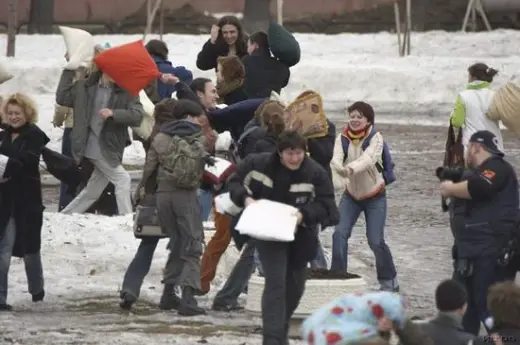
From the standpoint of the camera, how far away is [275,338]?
10141mm

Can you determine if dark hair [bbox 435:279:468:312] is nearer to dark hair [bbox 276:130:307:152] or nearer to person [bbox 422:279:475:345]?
person [bbox 422:279:475:345]

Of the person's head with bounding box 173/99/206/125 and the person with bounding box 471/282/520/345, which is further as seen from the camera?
the person's head with bounding box 173/99/206/125

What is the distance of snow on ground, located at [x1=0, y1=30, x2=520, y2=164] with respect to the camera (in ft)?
109

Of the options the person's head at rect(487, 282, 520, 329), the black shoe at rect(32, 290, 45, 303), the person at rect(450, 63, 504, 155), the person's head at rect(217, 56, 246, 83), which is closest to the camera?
the person's head at rect(487, 282, 520, 329)

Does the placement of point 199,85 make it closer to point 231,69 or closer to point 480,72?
point 231,69

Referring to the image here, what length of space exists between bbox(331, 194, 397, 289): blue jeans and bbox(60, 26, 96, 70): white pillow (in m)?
2.64

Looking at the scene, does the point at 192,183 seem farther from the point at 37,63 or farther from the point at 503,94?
the point at 37,63

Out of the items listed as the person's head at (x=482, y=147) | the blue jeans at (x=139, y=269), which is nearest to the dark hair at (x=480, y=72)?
the blue jeans at (x=139, y=269)

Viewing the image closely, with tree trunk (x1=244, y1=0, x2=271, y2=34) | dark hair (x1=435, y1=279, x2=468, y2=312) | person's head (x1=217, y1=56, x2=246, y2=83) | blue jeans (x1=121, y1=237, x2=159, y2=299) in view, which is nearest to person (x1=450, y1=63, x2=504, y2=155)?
person's head (x1=217, y1=56, x2=246, y2=83)

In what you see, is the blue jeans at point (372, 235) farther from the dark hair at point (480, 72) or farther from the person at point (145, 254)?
the dark hair at point (480, 72)

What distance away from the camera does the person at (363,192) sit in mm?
13008

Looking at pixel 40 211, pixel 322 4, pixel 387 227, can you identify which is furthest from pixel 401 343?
pixel 322 4

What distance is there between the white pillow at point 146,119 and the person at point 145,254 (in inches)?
110

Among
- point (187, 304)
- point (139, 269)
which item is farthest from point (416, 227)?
point (187, 304)
